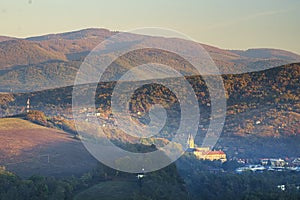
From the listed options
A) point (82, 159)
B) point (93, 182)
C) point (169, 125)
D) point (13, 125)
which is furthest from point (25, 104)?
point (93, 182)

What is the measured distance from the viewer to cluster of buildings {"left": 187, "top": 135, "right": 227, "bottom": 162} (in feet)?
308

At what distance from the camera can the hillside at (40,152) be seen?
61.6m

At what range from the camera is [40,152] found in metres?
69.4

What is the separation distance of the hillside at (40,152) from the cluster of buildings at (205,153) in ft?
53.3

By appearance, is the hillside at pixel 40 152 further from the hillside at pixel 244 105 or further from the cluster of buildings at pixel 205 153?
the cluster of buildings at pixel 205 153

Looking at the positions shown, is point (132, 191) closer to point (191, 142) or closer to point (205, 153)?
point (205, 153)

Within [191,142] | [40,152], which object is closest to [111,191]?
[40,152]

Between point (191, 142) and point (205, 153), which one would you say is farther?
point (191, 142)

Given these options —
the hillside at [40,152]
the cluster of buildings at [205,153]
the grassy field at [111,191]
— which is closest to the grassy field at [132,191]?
the grassy field at [111,191]

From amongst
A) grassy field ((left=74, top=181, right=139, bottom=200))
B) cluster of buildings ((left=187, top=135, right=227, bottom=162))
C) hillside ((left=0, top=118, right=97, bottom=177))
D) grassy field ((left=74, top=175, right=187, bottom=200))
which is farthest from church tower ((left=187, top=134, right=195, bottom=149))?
grassy field ((left=74, top=181, right=139, bottom=200))

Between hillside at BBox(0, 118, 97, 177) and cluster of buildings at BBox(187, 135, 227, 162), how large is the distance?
16.3 m

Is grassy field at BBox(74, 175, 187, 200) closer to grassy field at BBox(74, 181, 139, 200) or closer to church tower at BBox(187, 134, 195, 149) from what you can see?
grassy field at BBox(74, 181, 139, 200)

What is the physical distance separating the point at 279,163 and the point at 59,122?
81.9 feet

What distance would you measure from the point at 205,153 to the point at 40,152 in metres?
31.9
